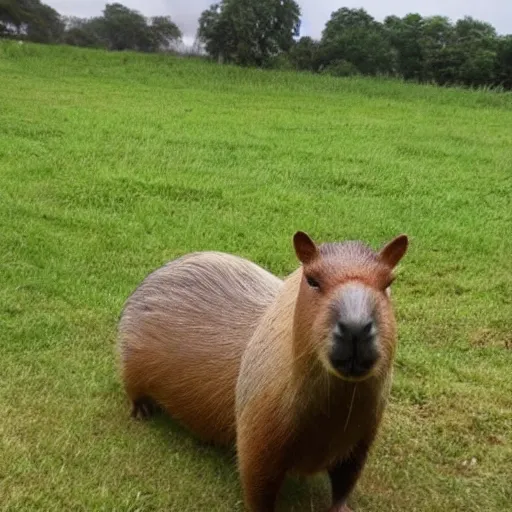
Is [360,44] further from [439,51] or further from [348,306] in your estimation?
[348,306]

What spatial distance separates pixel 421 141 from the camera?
10531 mm

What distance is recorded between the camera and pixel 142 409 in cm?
385

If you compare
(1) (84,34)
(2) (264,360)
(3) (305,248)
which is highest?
(3) (305,248)

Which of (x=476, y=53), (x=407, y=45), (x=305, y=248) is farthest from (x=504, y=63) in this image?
(x=305, y=248)

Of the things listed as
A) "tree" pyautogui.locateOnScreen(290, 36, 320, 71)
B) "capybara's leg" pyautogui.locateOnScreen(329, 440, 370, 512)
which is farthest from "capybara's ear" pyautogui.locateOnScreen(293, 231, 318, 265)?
"tree" pyautogui.locateOnScreen(290, 36, 320, 71)

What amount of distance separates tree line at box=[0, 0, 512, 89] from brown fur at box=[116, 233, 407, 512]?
42.8 ft

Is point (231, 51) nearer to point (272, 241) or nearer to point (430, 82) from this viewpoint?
point (430, 82)

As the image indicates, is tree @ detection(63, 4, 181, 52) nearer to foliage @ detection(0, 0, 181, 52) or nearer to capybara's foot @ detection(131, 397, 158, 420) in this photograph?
foliage @ detection(0, 0, 181, 52)

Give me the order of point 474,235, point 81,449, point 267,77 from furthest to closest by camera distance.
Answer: point 267,77 < point 474,235 < point 81,449

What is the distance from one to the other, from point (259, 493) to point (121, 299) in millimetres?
2267

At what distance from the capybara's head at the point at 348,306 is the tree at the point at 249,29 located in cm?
1399

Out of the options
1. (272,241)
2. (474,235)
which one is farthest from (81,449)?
(474,235)

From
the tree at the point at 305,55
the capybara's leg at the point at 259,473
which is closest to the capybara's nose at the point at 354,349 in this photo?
the capybara's leg at the point at 259,473

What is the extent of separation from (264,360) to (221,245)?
3327 mm
